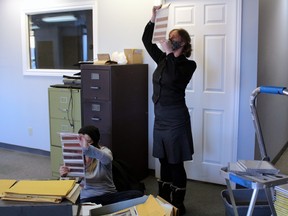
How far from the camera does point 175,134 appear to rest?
2.70 meters

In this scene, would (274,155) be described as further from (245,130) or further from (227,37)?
(227,37)

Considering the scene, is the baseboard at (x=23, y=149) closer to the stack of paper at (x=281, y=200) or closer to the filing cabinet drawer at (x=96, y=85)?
the filing cabinet drawer at (x=96, y=85)

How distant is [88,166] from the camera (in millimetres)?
2268

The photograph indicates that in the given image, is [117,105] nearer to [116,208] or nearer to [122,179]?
[122,179]

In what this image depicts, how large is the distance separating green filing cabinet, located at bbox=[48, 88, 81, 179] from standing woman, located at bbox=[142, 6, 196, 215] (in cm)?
108

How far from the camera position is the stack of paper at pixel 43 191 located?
3.99 ft

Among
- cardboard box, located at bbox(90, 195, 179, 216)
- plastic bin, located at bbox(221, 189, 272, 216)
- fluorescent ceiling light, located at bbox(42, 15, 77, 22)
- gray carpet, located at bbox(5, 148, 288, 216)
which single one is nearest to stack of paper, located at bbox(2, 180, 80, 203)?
cardboard box, located at bbox(90, 195, 179, 216)

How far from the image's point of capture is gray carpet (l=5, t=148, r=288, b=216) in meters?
2.96

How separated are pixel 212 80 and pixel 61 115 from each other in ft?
5.41

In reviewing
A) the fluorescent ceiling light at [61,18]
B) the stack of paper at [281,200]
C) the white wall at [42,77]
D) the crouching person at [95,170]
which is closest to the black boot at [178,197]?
the crouching person at [95,170]

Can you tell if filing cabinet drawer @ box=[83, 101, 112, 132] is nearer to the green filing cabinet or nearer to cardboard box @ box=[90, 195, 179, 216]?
the green filing cabinet

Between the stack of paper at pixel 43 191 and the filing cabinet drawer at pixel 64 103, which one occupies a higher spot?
the filing cabinet drawer at pixel 64 103

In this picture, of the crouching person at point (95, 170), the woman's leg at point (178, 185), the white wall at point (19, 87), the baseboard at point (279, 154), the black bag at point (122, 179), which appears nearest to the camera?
the crouching person at point (95, 170)

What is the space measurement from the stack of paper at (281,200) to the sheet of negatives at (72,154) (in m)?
1.11
